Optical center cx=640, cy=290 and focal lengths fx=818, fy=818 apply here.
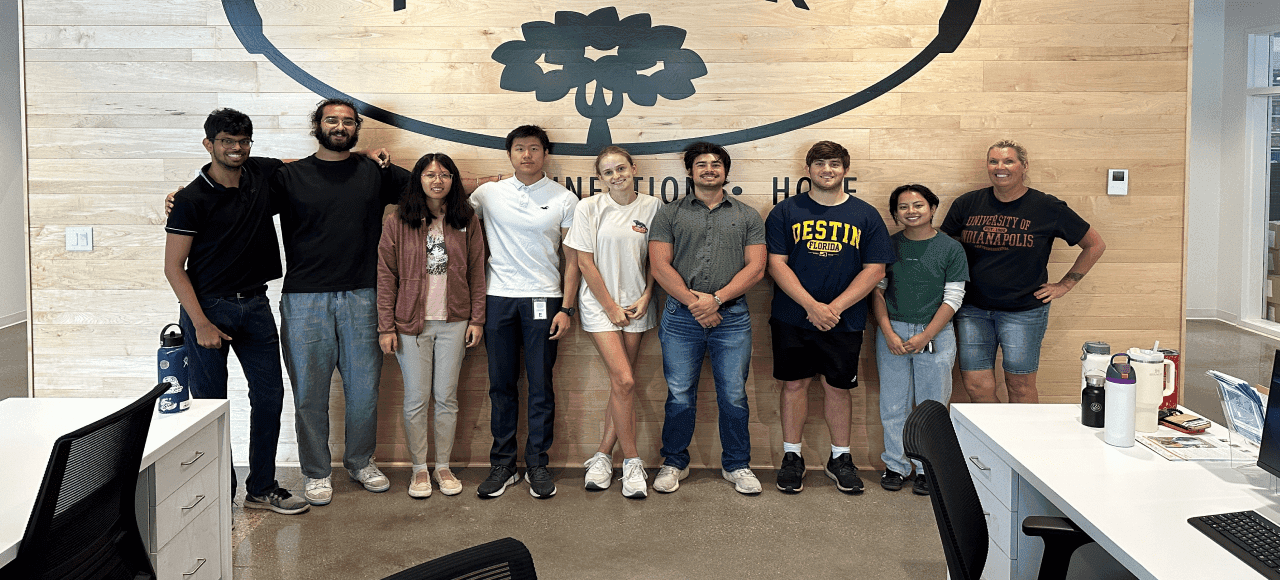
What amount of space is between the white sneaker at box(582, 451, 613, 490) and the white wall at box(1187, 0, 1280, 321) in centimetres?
803

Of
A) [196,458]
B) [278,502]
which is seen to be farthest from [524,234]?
[196,458]

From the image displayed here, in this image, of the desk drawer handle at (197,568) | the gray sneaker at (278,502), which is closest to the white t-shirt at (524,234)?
the gray sneaker at (278,502)

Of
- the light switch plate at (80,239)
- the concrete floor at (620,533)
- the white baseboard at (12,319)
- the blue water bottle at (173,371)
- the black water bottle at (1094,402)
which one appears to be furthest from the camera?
the white baseboard at (12,319)

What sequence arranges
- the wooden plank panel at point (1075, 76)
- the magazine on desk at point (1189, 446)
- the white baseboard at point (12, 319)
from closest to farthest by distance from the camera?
1. the magazine on desk at point (1189, 446)
2. the wooden plank panel at point (1075, 76)
3. the white baseboard at point (12, 319)

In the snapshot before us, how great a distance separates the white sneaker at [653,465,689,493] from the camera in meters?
4.01

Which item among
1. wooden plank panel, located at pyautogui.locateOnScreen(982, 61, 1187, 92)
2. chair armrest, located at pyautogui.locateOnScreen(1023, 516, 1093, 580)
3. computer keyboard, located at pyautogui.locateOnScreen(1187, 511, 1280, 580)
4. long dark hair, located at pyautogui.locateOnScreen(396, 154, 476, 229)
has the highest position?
wooden plank panel, located at pyautogui.locateOnScreen(982, 61, 1187, 92)

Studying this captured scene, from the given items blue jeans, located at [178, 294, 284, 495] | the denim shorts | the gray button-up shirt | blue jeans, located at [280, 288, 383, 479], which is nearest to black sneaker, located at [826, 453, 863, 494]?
the denim shorts

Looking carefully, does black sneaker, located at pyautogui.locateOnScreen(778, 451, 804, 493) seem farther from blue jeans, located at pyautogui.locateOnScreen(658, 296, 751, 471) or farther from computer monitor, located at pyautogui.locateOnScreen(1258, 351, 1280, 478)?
computer monitor, located at pyautogui.locateOnScreen(1258, 351, 1280, 478)

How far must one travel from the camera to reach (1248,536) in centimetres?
168

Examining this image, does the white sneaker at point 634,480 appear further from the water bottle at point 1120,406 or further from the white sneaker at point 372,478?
the water bottle at point 1120,406

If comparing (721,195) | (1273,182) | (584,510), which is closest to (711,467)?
(584,510)

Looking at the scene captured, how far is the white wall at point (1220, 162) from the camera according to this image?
29.1 ft

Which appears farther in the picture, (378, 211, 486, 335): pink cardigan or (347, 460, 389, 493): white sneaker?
(347, 460, 389, 493): white sneaker

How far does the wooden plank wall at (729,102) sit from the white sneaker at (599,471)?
0.59 metres
